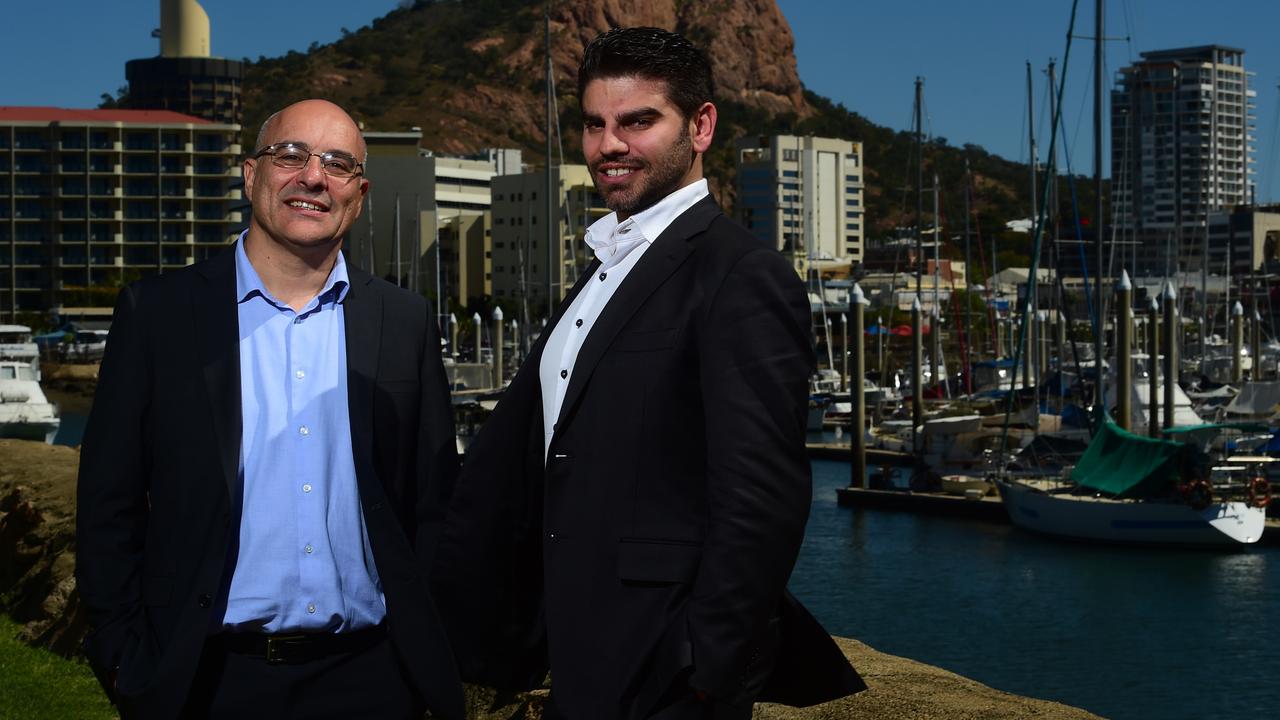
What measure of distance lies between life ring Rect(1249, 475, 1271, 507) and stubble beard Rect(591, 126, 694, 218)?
108 ft

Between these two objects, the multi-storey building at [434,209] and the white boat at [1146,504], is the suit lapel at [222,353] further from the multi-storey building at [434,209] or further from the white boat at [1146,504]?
the multi-storey building at [434,209]

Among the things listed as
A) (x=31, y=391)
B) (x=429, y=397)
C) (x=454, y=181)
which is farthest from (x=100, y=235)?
(x=429, y=397)

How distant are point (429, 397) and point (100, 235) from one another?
379 ft

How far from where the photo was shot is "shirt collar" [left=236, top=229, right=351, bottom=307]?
4.37 meters

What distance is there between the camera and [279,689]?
4.17 m

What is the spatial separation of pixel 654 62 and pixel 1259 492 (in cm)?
3338

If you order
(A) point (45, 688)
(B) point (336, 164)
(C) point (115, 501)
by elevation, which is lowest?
(A) point (45, 688)

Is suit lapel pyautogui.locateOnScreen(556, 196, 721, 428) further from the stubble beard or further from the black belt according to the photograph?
the black belt

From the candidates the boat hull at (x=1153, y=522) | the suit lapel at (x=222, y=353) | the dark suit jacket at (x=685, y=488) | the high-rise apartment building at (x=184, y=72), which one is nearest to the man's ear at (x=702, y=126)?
the dark suit jacket at (x=685, y=488)

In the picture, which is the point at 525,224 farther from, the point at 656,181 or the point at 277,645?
the point at 656,181

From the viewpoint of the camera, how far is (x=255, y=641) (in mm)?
4188

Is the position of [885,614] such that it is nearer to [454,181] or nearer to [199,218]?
[199,218]

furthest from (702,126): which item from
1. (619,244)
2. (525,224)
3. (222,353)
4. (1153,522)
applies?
(525,224)

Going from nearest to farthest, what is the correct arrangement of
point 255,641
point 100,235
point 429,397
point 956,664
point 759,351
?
point 759,351, point 255,641, point 429,397, point 956,664, point 100,235
